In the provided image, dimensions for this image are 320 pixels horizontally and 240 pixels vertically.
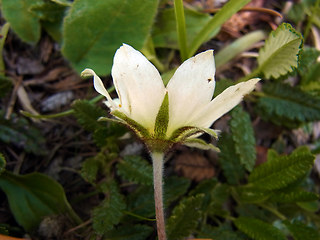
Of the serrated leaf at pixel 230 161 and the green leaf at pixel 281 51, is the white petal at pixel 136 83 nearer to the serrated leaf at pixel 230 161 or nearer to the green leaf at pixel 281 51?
the green leaf at pixel 281 51

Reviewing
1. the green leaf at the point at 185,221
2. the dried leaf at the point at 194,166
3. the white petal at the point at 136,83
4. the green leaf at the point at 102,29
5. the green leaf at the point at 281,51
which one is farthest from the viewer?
the dried leaf at the point at 194,166

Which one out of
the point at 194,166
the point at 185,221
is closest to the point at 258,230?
the point at 185,221

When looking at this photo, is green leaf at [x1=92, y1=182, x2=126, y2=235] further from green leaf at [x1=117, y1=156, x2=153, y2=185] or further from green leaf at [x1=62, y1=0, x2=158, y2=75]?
green leaf at [x1=62, y1=0, x2=158, y2=75]

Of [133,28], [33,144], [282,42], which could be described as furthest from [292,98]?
[33,144]

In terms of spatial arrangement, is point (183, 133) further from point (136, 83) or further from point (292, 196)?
point (292, 196)

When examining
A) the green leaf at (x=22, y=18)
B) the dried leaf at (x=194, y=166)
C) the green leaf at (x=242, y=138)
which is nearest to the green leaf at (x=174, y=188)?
the dried leaf at (x=194, y=166)

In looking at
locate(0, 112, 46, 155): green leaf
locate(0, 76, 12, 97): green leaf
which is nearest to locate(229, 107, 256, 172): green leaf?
locate(0, 112, 46, 155): green leaf

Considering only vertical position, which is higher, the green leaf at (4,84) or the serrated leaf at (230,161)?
the green leaf at (4,84)

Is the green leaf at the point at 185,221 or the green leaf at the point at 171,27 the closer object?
the green leaf at the point at 185,221
